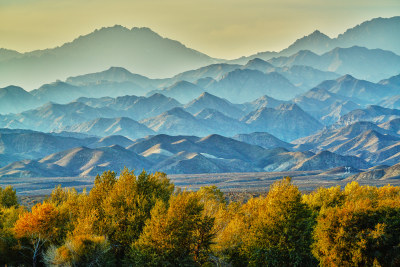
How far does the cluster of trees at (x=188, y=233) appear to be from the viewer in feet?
144

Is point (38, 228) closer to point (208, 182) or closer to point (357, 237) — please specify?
point (357, 237)

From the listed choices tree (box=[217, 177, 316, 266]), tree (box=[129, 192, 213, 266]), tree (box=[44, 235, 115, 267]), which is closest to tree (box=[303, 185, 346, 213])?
tree (box=[217, 177, 316, 266])

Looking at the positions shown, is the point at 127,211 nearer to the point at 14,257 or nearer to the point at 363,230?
the point at 14,257

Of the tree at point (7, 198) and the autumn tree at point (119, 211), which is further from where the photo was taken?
the tree at point (7, 198)

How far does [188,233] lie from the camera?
149 feet

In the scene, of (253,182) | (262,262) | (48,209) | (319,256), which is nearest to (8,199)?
(48,209)

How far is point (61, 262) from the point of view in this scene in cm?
4100

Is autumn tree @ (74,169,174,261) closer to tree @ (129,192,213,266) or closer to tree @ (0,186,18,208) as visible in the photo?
tree @ (129,192,213,266)

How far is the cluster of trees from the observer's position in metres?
44.0

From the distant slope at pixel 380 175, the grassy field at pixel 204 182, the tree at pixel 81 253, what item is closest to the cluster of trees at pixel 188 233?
the tree at pixel 81 253

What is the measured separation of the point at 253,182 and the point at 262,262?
448 ft

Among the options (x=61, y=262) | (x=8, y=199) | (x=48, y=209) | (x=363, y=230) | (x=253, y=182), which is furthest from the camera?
(x=253, y=182)

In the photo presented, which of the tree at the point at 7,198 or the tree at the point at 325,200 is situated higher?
the tree at the point at 7,198

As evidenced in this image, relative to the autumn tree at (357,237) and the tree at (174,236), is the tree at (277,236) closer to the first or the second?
the autumn tree at (357,237)
